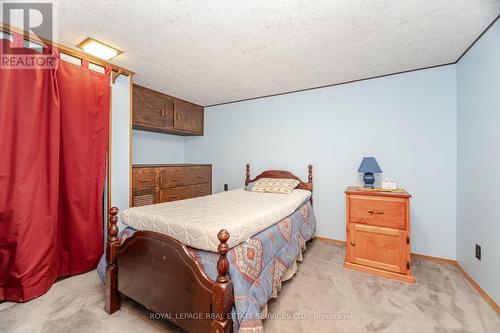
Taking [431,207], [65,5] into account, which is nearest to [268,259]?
[431,207]

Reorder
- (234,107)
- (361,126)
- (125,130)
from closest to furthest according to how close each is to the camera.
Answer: (125,130)
(361,126)
(234,107)

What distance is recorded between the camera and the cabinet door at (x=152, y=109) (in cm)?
317

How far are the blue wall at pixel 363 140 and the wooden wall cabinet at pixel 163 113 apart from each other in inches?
25.2

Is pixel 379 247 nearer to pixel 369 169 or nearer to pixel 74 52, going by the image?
pixel 369 169

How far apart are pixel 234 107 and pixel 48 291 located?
3.50 metres

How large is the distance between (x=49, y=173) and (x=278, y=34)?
2.51 meters

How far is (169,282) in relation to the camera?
136 cm

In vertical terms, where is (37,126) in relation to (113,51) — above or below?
below

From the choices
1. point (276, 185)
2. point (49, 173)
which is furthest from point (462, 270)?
point (49, 173)

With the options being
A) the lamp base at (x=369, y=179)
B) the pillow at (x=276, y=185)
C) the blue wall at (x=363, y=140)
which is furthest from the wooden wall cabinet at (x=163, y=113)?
the lamp base at (x=369, y=179)

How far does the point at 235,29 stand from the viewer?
1863 millimetres

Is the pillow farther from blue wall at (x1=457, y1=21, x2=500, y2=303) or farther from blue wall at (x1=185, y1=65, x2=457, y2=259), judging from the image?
blue wall at (x1=457, y1=21, x2=500, y2=303)

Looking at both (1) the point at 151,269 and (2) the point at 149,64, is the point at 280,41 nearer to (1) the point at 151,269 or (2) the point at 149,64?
(2) the point at 149,64

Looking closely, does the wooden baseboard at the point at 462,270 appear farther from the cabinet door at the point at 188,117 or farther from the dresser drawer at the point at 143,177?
the cabinet door at the point at 188,117
